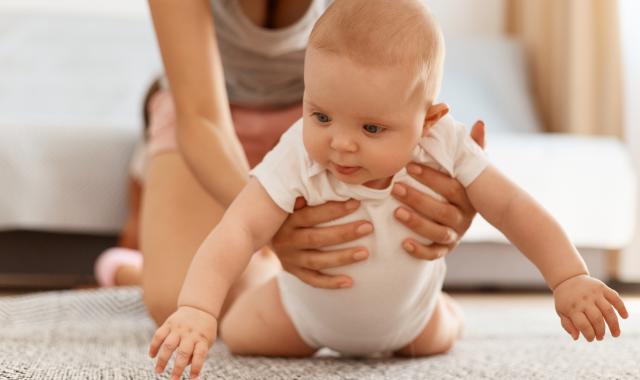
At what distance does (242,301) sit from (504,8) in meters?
3.12

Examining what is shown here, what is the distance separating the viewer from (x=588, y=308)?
928 millimetres

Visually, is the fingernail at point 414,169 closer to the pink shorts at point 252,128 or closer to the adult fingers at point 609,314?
the adult fingers at point 609,314

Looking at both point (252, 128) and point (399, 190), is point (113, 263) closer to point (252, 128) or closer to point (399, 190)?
point (252, 128)

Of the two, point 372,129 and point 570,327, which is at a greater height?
point 372,129

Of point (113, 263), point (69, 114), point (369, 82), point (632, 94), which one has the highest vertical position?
point (369, 82)

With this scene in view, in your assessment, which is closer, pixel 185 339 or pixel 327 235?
pixel 185 339

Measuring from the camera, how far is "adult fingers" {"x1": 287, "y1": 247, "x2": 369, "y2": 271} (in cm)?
106

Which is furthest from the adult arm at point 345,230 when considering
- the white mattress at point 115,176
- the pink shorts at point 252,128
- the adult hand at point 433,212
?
the white mattress at point 115,176

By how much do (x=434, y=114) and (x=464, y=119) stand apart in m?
2.13

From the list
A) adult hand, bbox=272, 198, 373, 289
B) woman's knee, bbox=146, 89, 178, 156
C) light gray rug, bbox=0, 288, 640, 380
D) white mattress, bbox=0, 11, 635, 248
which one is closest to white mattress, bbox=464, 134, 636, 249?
white mattress, bbox=0, 11, 635, 248

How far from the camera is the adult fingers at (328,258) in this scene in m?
1.06

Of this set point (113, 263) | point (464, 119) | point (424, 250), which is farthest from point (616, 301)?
point (464, 119)

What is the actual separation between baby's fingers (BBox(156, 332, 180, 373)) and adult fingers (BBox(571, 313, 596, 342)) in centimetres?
41

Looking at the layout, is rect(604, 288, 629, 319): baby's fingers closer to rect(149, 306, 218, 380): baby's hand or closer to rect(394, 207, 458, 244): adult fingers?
rect(394, 207, 458, 244): adult fingers
